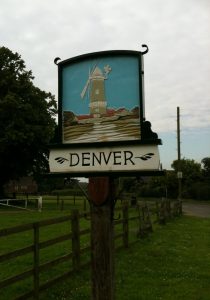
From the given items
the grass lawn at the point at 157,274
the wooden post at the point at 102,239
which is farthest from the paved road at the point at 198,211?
the wooden post at the point at 102,239

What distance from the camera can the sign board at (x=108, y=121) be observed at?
13.4 feet

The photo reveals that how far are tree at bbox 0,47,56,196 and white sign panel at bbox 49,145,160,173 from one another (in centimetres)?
3115

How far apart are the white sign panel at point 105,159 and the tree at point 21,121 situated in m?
31.1

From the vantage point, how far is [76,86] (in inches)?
170

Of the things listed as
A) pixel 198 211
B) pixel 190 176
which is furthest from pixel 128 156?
pixel 190 176

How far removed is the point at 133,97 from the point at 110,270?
1.49m

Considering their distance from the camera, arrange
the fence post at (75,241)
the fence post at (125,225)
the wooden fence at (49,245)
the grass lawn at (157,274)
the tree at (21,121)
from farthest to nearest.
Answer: the tree at (21,121) < the fence post at (125,225) < the fence post at (75,241) < the grass lawn at (157,274) < the wooden fence at (49,245)

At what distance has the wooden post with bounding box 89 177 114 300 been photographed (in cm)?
434

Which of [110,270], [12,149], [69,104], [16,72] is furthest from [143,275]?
[16,72]

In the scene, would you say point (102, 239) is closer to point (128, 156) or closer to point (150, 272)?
point (128, 156)

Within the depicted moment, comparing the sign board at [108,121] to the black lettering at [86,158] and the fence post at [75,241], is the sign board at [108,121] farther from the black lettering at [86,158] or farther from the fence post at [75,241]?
the fence post at [75,241]

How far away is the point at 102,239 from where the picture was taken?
14.4 ft

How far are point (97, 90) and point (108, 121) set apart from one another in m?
0.27

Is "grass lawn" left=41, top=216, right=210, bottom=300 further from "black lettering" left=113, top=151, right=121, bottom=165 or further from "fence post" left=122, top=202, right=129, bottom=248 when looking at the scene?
"black lettering" left=113, top=151, right=121, bottom=165
